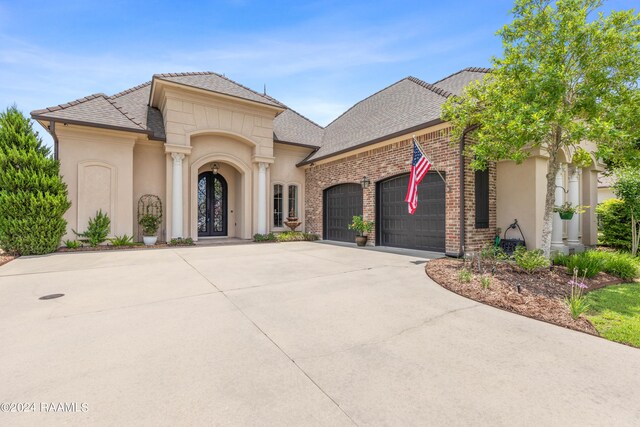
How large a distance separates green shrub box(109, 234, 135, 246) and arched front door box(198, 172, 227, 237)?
3.29 m

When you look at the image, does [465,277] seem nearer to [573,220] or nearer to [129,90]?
[573,220]

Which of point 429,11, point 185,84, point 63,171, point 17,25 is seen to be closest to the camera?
point 17,25

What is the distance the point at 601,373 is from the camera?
2500mm

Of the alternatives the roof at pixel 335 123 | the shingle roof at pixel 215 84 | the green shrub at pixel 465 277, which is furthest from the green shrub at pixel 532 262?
the shingle roof at pixel 215 84

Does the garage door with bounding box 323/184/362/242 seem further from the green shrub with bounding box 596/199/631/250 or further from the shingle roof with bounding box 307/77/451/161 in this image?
the green shrub with bounding box 596/199/631/250

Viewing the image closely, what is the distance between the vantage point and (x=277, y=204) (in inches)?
562

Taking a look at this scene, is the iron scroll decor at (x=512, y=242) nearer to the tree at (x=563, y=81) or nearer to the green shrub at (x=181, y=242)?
the tree at (x=563, y=81)

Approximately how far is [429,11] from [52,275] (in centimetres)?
1084

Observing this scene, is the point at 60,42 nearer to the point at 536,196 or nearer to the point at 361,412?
the point at 361,412

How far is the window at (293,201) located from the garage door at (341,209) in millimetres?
1867

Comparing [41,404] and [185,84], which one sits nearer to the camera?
[41,404]

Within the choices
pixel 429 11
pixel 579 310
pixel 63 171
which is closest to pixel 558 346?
pixel 579 310

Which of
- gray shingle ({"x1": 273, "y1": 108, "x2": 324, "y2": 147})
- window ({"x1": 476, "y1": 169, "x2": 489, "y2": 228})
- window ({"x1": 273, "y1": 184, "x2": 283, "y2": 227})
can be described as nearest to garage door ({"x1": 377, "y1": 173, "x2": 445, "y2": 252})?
window ({"x1": 476, "y1": 169, "x2": 489, "y2": 228})

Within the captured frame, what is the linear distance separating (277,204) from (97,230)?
23.6 ft
